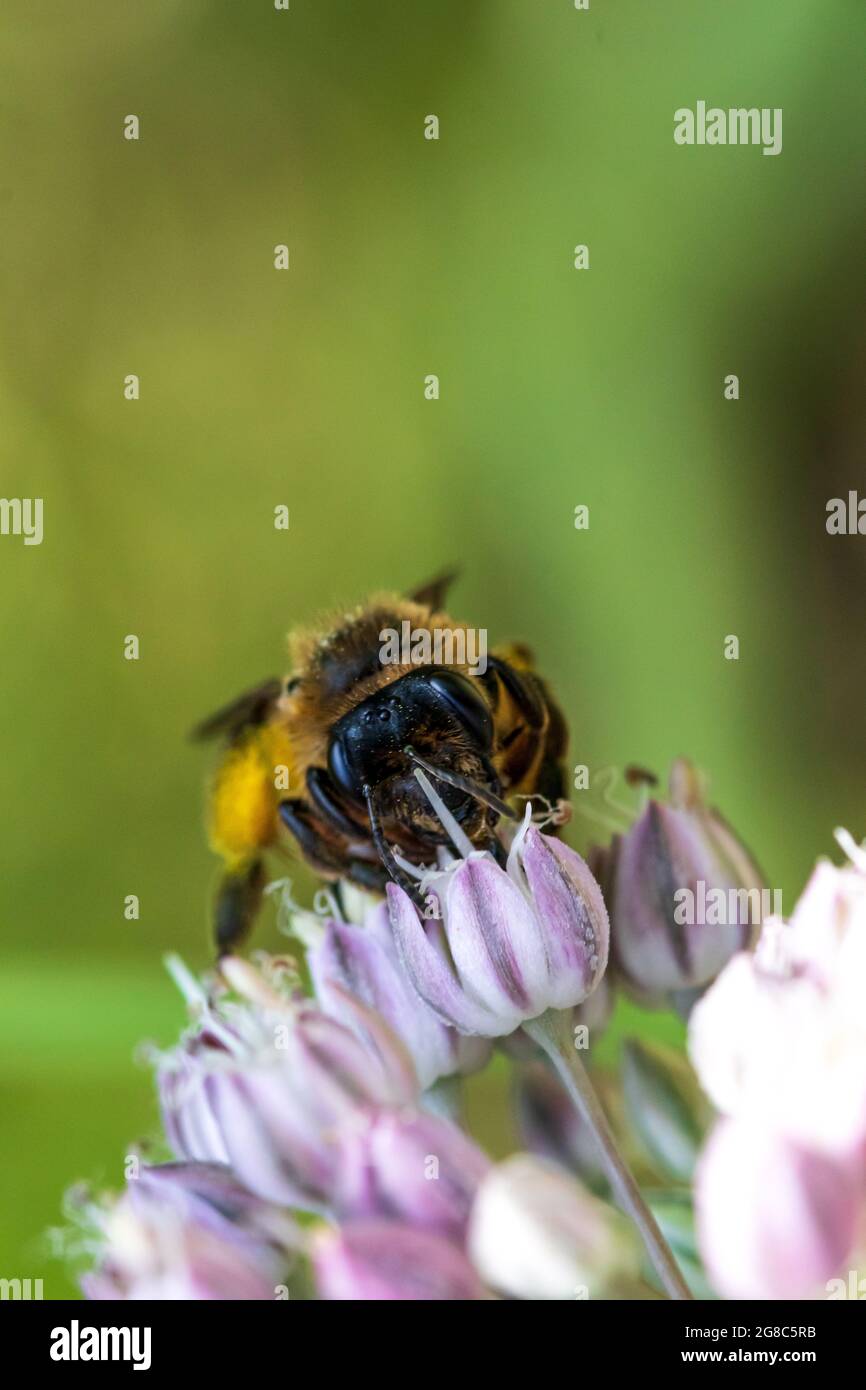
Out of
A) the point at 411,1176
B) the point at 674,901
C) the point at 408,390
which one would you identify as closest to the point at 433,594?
the point at 674,901

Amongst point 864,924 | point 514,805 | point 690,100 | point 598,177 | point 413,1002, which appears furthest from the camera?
point 598,177

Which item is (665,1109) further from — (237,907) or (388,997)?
(237,907)

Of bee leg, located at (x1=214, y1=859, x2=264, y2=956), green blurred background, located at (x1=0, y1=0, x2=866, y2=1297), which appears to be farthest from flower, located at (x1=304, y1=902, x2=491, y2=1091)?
green blurred background, located at (x1=0, y1=0, x2=866, y2=1297)

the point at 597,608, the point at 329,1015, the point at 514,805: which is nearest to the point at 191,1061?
the point at 329,1015

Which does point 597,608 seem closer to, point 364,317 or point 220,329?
point 364,317

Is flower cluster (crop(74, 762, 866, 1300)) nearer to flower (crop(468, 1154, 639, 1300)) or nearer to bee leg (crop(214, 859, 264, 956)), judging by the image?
flower (crop(468, 1154, 639, 1300))

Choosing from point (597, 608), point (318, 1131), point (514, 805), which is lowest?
point (318, 1131)
